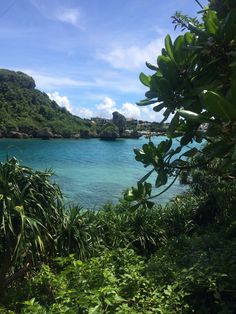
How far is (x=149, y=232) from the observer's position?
860 cm

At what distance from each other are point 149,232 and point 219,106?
7326 mm

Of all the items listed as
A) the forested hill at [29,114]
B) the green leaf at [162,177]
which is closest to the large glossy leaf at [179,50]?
the green leaf at [162,177]

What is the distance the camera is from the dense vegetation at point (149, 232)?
79.6 inches

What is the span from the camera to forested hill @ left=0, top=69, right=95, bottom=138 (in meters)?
79.3

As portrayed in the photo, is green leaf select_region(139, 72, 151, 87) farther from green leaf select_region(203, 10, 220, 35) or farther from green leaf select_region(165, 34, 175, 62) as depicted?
green leaf select_region(203, 10, 220, 35)

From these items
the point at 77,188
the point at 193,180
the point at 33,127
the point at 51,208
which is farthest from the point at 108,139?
the point at 51,208

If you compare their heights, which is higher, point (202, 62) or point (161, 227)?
point (202, 62)

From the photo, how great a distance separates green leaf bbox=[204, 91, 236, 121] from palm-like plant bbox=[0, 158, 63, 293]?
4.15 m

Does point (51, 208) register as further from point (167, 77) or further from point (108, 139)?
point (108, 139)

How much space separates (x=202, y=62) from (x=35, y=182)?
3975 mm

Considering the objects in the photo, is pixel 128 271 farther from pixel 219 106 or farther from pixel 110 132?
pixel 110 132

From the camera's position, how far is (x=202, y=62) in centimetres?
215

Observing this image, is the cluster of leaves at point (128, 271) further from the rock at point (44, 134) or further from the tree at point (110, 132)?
the tree at point (110, 132)

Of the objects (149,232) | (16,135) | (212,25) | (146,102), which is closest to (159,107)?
(146,102)
